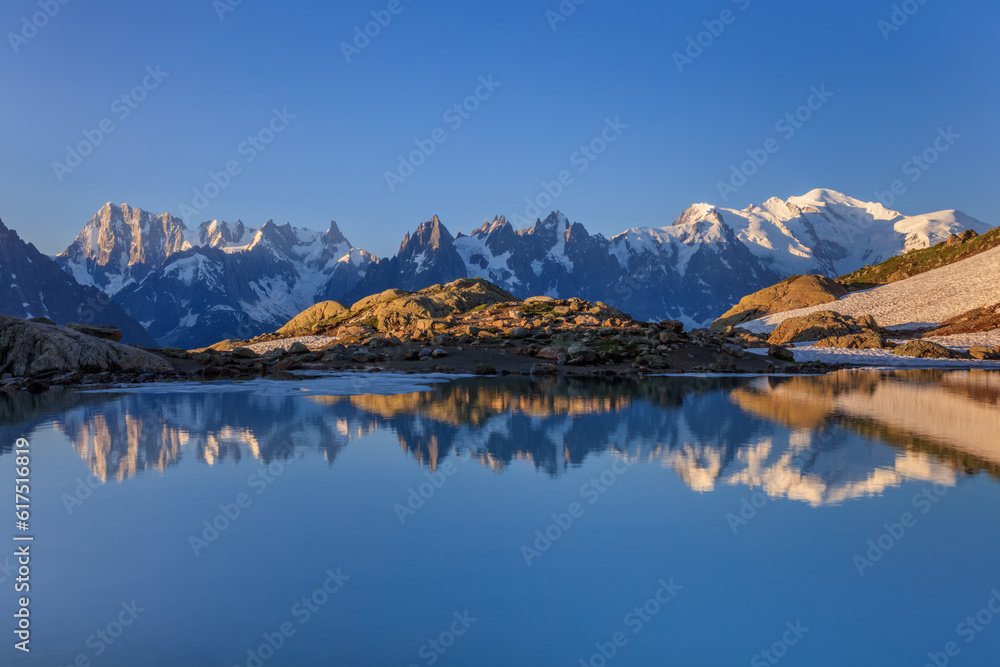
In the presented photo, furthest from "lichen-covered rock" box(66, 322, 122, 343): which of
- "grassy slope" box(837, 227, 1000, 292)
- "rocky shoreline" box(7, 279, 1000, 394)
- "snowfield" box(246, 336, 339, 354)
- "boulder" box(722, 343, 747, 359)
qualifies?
"grassy slope" box(837, 227, 1000, 292)

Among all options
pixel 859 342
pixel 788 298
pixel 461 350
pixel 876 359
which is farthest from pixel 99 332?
pixel 788 298

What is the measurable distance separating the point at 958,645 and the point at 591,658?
3.46m

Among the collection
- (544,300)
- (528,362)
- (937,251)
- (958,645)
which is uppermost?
(937,251)

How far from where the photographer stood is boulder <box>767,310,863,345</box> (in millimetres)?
71375

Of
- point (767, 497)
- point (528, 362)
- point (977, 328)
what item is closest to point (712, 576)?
point (767, 497)

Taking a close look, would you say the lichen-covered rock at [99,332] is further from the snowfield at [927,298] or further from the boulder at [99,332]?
the snowfield at [927,298]

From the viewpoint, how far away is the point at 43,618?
6848 millimetres

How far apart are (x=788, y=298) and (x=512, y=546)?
111 m

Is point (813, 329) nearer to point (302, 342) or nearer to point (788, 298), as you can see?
point (788, 298)

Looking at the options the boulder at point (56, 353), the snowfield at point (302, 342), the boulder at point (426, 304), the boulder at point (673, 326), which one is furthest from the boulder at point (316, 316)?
the boulder at point (56, 353)

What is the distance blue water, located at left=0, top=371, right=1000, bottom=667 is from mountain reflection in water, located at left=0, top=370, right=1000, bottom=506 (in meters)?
0.15

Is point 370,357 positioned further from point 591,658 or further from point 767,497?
point 591,658

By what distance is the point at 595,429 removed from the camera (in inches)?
735

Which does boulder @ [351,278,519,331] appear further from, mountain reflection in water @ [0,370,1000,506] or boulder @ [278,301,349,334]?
mountain reflection in water @ [0,370,1000,506]
